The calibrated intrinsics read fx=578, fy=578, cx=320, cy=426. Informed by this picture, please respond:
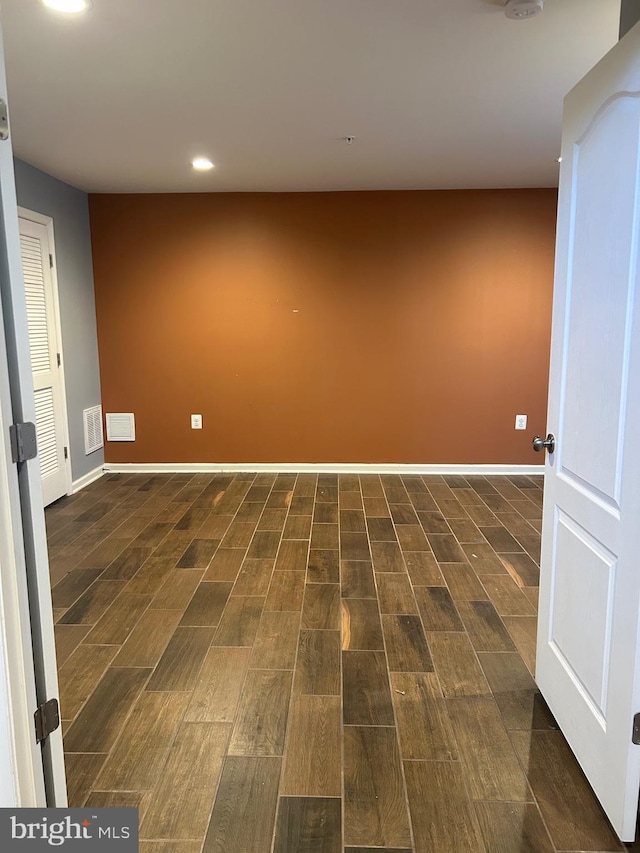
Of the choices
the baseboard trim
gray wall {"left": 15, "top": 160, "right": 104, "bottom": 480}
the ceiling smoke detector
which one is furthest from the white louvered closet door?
the ceiling smoke detector

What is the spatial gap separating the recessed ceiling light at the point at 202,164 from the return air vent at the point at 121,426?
2.23 meters

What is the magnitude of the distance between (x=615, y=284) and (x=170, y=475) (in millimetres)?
4365

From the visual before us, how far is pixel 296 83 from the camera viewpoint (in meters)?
2.66

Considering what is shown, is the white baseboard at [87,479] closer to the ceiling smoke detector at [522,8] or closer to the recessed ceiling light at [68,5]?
the recessed ceiling light at [68,5]

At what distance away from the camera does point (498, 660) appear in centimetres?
234

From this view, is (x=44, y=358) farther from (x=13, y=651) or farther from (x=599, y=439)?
(x=599, y=439)

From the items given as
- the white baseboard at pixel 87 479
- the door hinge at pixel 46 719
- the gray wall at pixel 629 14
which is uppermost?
the gray wall at pixel 629 14

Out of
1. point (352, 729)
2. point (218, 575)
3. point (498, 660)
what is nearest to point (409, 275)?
point (218, 575)

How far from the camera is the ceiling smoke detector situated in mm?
1986

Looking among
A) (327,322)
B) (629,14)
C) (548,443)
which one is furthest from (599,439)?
(327,322)

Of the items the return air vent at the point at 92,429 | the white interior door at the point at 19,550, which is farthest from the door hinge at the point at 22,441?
the return air vent at the point at 92,429

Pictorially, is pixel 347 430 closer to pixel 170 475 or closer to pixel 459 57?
pixel 170 475

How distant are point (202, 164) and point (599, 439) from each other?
3406 millimetres

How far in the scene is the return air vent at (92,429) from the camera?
495cm
